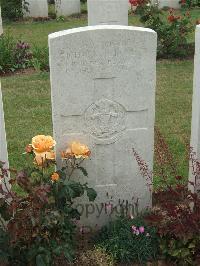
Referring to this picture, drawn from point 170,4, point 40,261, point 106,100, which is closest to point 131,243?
point 40,261

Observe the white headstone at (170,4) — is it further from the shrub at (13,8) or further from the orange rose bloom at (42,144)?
the orange rose bloom at (42,144)

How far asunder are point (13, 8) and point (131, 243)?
10.9m

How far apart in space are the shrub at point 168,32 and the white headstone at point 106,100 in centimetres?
540

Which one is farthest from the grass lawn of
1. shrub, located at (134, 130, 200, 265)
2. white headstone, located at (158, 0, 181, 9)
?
white headstone, located at (158, 0, 181, 9)

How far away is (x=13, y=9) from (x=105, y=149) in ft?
34.4

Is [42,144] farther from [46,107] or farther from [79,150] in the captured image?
[46,107]

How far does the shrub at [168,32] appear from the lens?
9162 mm

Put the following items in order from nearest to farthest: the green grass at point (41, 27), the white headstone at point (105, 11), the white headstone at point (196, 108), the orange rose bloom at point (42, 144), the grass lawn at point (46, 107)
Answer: the orange rose bloom at point (42, 144)
the white headstone at point (196, 108)
the grass lawn at point (46, 107)
the white headstone at point (105, 11)
the green grass at point (41, 27)

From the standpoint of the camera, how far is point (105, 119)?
12.8 feet

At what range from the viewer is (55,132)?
3.86 metres

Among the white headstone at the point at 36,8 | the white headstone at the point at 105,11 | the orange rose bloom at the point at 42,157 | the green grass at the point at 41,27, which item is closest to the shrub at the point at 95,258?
the orange rose bloom at the point at 42,157

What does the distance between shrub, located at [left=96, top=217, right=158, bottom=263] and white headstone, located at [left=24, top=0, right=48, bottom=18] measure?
10.5m

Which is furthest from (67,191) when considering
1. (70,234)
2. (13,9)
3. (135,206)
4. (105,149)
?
(13,9)

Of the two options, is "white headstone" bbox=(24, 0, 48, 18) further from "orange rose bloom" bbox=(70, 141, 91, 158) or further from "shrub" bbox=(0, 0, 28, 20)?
"orange rose bloom" bbox=(70, 141, 91, 158)
